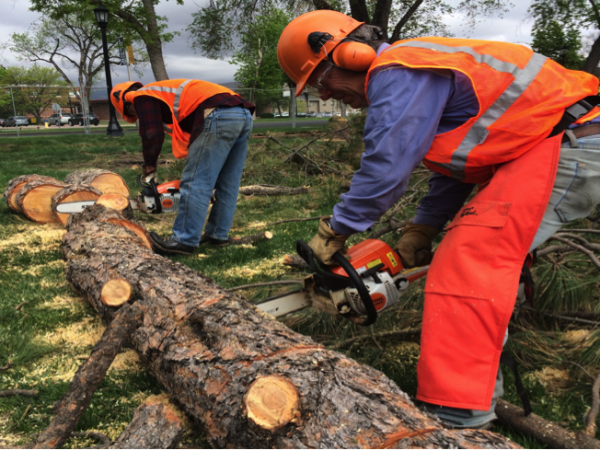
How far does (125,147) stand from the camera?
10.5m

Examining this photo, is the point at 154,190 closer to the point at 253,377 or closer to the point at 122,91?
the point at 122,91

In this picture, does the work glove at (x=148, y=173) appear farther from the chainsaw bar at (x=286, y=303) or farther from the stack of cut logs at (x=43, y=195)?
the chainsaw bar at (x=286, y=303)

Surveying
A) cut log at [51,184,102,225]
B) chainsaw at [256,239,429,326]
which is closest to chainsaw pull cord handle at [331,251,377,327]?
chainsaw at [256,239,429,326]

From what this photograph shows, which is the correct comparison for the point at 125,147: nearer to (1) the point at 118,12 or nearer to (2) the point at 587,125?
(1) the point at 118,12

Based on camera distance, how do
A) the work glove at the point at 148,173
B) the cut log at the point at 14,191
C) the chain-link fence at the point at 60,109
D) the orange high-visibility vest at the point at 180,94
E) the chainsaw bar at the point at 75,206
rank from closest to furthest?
the orange high-visibility vest at the point at 180,94 < the work glove at the point at 148,173 < the chainsaw bar at the point at 75,206 < the cut log at the point at 14,191 < the chain-link fence at the point at 60,109

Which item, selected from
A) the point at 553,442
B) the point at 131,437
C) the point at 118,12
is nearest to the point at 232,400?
the point at 131,437

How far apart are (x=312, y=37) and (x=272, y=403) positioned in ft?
4.44

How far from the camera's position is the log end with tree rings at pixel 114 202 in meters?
3.65

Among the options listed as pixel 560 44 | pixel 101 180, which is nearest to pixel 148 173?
pixel 101 180

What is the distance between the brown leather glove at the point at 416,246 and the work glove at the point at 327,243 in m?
0.40

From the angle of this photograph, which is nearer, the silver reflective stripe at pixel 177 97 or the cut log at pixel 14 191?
the silver reflective stripe at pixel 177 97

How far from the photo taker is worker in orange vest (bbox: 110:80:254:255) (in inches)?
136

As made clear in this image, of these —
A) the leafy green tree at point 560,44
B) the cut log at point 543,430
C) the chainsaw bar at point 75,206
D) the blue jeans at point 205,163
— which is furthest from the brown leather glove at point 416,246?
the leafy green tree at point 560,44

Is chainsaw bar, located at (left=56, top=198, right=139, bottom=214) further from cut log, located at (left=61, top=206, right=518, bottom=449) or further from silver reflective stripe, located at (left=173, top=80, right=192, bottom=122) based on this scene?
cut log, located at (left=61, top=206, right=518, bottom=449)
